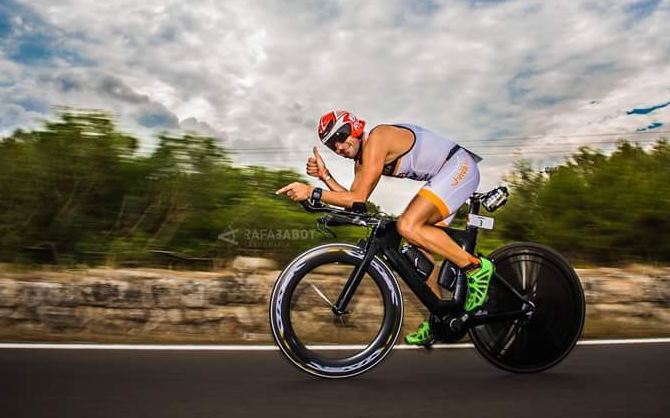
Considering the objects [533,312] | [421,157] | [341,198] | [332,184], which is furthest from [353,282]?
[533,312]

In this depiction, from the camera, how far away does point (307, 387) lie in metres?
4.13

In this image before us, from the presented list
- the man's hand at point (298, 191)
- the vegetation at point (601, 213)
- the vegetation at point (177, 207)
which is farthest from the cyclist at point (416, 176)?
the vegetation at point (601, 213)

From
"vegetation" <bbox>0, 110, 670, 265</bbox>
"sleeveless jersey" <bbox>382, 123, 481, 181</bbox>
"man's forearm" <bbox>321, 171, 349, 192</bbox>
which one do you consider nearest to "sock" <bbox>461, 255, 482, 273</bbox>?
"sleeveless jersey" <bbox>382, 123, 481, 181</bbox>

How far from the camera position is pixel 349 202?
168 inches

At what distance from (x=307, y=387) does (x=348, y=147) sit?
148 cm

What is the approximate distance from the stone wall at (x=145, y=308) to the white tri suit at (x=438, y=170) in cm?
176

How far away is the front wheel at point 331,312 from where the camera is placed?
4.31m

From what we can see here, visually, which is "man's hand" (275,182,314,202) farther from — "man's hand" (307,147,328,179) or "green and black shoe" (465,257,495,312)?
"green and black shoe" (465,257,495,312)

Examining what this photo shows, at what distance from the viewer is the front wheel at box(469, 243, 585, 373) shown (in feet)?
15.0

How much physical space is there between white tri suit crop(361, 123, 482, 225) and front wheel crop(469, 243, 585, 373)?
1.69 ft

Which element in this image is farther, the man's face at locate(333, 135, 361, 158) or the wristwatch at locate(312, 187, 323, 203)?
the man's face at locate(333, 135, 361, 158)

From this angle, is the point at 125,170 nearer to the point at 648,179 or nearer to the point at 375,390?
the point at 375,390

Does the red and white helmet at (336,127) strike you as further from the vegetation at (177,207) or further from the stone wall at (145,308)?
the vegetation at (177,207)

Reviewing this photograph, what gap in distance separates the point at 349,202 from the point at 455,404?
1.33 m
